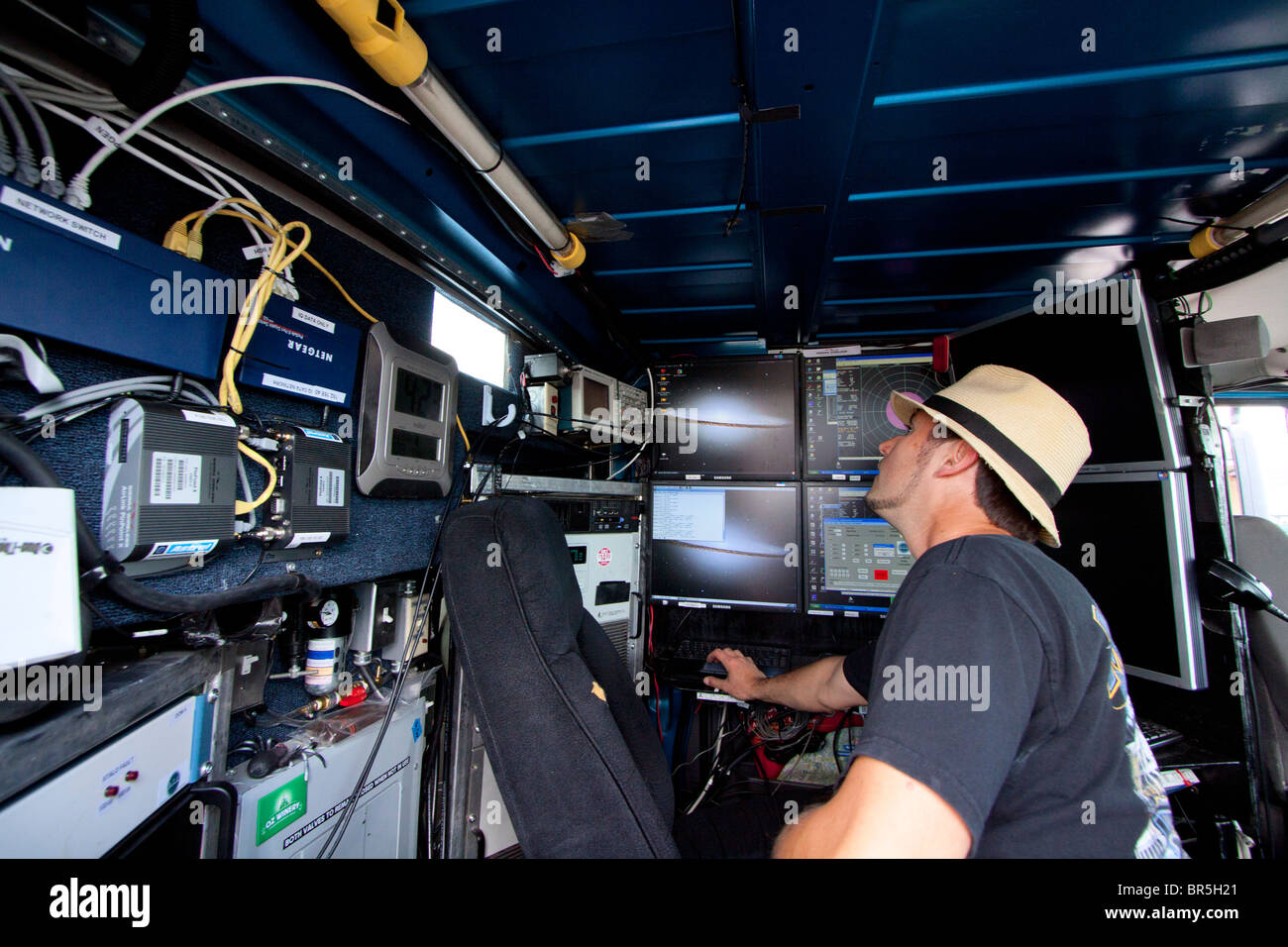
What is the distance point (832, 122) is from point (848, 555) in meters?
1.58

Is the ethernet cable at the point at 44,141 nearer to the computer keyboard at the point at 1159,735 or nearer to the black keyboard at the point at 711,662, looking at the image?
the black keyboard at the point at 711,662

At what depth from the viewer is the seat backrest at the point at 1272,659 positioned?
4.47 ft

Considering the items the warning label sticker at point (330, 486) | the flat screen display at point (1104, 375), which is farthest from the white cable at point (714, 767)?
the warning label sticker at point (330, 486)

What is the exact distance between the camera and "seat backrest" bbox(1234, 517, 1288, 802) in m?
1.36

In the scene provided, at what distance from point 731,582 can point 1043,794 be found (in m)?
1.37

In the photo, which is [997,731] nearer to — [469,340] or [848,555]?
[848,555]

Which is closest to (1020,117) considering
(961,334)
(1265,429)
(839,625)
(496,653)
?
(961,334)

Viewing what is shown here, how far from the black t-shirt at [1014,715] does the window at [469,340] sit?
1.39m

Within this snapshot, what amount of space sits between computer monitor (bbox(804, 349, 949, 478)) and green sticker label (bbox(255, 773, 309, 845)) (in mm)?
1942

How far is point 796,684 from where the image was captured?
65.1 inches

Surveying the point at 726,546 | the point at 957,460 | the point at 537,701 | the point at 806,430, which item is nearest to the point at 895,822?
the point at 537,701

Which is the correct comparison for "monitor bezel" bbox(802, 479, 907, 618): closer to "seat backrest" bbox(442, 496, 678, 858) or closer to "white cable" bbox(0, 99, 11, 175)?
"seat backrest" bbox(442, 496, 678, 858)

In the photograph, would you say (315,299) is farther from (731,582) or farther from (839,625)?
(839,625)
